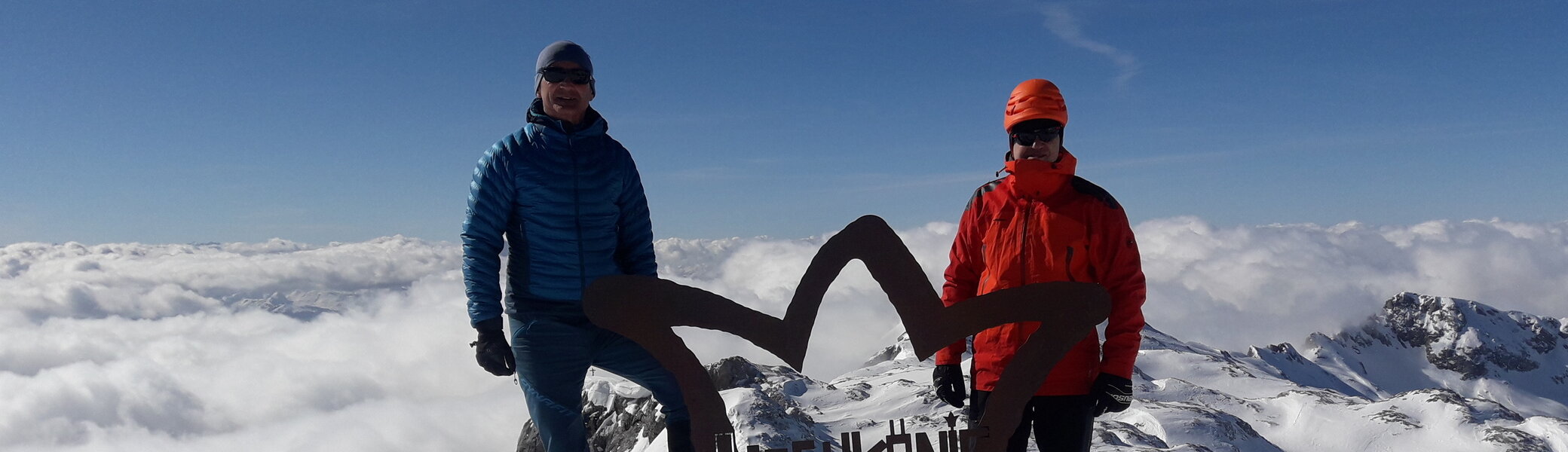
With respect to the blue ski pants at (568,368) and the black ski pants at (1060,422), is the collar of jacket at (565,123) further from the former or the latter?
the black ski pants at (1060,422)

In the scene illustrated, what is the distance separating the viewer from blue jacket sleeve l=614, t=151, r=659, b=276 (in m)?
5.39

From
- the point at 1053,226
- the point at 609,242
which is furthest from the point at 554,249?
the point at 1053,226

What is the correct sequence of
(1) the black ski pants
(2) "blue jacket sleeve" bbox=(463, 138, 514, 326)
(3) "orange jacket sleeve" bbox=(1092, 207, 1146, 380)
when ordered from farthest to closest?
(2) "blue jacket sleeve" bbox=(463, 138, 514, 326), (1) the black ski pants, (3) "orange jacket sleeve" bbox=(1092, 207, 1146, 380)

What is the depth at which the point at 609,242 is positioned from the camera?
17.3ft

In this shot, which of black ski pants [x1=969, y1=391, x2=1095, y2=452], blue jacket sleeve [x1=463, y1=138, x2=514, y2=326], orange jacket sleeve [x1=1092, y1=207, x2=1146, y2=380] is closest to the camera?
orange jacket sleeve [x1=1092, y1=207, x2=1146, y2=380]

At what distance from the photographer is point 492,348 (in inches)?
202

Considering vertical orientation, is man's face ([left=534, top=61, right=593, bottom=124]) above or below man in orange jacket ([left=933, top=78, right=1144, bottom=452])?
above

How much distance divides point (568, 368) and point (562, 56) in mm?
2057

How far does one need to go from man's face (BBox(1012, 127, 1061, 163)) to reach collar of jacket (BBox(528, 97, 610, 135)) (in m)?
2.73

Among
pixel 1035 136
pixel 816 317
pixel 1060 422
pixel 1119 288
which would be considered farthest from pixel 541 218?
pixel 1119 288

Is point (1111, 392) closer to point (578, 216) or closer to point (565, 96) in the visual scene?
point (578, 216)

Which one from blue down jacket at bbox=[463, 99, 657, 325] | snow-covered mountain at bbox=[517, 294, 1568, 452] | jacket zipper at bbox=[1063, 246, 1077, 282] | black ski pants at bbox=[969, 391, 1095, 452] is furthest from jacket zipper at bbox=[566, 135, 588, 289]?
jacket zipper at bbox=[1063, 246, 1077, 282]

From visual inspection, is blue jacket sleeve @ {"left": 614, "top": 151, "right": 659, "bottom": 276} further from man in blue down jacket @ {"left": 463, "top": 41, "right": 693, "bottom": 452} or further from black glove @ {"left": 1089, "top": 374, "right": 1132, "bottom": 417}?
black glove @ {"left": 1089, "top": 374, "right": 1132, "bottom": 417}

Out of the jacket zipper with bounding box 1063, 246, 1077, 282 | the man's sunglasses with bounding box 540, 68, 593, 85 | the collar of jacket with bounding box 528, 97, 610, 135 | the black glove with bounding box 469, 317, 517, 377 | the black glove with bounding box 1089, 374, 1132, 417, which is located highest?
the man's sunglasses with bounding box 540, 68, 593, 85
